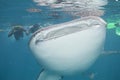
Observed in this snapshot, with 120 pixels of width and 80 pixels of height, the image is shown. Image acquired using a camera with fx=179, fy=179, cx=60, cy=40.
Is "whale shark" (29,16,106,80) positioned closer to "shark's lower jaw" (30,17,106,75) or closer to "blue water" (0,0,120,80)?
"shark's lower jaw" (30,17,106,75)

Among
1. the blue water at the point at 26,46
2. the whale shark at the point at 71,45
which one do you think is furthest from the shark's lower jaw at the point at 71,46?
the blue water at the point at 26,46

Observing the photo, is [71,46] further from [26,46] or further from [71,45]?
[26,46]

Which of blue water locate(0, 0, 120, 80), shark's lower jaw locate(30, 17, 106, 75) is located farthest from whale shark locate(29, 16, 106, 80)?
blue water locate(0, 0, 120, 80)

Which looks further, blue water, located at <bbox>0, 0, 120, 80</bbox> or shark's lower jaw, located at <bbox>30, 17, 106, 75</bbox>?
blue water, located at <bbox>0, 0, 120, 80</bbox>

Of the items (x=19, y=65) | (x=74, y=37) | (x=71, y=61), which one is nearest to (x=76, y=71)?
(x=71, y=61)

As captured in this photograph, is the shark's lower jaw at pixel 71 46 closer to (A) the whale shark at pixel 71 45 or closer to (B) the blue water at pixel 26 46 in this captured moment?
(A) the whale shark at pixel 71 45

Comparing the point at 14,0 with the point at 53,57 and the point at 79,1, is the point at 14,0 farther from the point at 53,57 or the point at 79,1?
the point at 53,57
